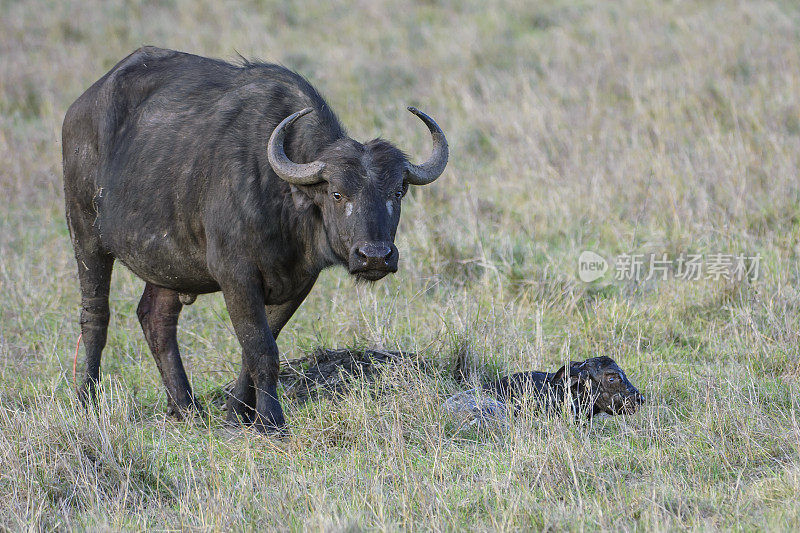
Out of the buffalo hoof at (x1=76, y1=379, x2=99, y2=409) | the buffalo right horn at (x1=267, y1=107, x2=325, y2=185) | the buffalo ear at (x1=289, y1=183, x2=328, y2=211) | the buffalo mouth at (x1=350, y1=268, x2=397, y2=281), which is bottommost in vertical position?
the buffalo hoof at (x1=76, y1=379, x2=99, y2=409)

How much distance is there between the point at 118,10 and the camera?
1709 centimetres

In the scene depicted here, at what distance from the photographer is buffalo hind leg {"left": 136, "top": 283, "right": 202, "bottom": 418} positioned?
6113 mm

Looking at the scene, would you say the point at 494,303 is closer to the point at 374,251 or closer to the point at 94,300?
the point at 374,251

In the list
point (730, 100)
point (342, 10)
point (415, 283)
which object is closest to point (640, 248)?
point (415, 283)

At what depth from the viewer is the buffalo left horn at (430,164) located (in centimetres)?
533

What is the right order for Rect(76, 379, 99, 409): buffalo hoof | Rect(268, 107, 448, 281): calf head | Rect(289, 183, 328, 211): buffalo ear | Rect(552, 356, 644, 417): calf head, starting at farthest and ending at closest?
Rect(76, 379, 99, 409): buffalo hoof
Rect(552, 356, 644, 417): calf head
Rect(289, 183, 328, 211): buffalo ear
Rect(268, 107, 448, 281): calf head

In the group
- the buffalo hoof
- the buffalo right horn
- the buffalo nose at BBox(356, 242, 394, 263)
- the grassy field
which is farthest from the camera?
the buffalo hoof

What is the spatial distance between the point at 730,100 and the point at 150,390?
7151 millimetres

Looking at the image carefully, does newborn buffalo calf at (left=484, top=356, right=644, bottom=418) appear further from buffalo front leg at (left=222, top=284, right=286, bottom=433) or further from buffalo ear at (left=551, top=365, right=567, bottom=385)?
buffalo front leg at (left=222, top=284, right=286, bottom=433)

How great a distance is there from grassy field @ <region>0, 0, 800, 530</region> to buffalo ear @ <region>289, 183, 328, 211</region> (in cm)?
100

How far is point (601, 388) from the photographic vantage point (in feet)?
18.2

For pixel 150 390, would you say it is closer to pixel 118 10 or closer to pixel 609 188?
pixel 609 188

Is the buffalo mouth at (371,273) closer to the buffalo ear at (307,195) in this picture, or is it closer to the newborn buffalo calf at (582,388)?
the buffalo ear at (307,195)

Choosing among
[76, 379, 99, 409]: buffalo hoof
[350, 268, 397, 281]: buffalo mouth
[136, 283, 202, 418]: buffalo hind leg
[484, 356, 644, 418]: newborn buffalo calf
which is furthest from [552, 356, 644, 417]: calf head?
[76, 379, 99, 409]: buffalo hoof
